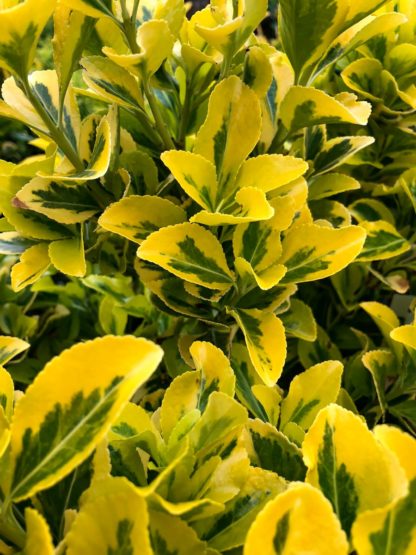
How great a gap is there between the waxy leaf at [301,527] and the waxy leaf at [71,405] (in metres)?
0.11

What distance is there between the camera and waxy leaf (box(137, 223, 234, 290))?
22.9 inches

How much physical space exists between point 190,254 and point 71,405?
27cm

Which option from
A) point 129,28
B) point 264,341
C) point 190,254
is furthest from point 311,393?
point 129,28

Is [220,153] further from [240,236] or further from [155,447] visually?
[155,447]

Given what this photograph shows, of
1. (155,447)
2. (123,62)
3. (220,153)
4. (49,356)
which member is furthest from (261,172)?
(49,356)

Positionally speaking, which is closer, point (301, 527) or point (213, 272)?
point (301, 527)

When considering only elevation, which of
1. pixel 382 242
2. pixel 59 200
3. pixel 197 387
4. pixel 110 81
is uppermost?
pixel 110 81

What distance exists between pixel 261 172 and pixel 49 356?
27.9 inches

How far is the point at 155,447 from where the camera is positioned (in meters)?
0.46

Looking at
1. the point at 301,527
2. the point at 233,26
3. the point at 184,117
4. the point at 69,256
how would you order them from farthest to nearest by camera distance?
the point at 184,117
the point at 69,256
the point at 233,26
the point at 301,527

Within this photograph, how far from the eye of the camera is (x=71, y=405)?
1.20 feet

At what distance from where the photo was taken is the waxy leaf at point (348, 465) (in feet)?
1.25

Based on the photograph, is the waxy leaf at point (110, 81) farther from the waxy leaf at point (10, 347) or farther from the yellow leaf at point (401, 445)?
the yellow leaf at point (401, 445)

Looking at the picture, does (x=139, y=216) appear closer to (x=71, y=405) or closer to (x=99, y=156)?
(x=99, y=156)
